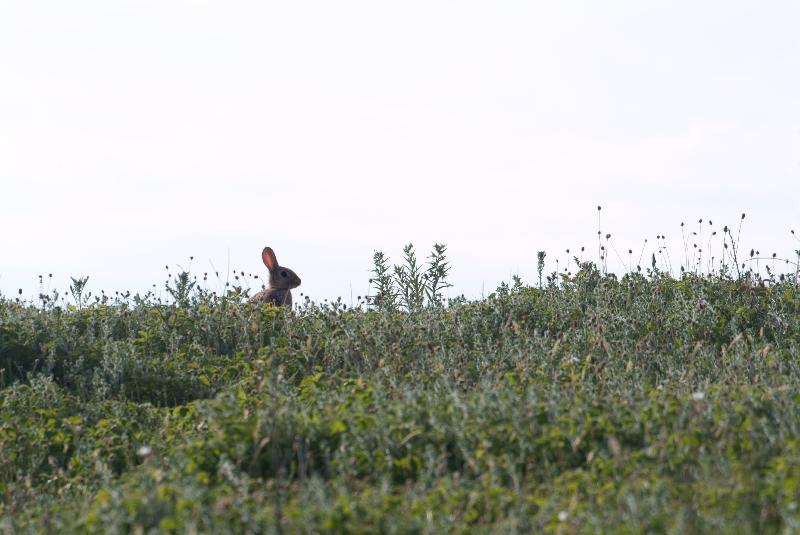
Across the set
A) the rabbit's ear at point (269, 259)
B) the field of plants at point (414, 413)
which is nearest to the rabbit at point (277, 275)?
the rabbit's ear at point (269, 259)

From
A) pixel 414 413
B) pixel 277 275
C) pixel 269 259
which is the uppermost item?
pixel 269 259

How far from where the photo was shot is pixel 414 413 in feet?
19.1

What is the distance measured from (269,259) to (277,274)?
238 mm

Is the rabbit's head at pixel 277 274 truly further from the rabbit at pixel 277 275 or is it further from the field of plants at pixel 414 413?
the field of plants at pixel 414 413

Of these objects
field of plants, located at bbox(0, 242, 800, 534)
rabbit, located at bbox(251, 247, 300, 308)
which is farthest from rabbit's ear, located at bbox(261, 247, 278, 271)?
field of plants, located at bbox(0, 242, 800, 534)

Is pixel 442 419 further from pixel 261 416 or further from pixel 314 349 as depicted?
pixel 314 349

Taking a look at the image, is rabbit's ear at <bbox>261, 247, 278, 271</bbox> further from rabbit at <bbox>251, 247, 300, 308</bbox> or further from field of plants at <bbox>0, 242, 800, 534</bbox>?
field of plants at <bbox>0, 242, 800, 534</bbox>

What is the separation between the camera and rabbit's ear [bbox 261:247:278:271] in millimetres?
14555

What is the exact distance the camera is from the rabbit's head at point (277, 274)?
14.5 meters

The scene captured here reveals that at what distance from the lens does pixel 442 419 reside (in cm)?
578

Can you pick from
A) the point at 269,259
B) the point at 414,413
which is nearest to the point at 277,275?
the point at 269,259

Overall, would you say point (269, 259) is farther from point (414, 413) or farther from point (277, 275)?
point (414, 413)

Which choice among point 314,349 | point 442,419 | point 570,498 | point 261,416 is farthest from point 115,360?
point 570,498

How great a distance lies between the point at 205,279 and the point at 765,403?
23.0ft
